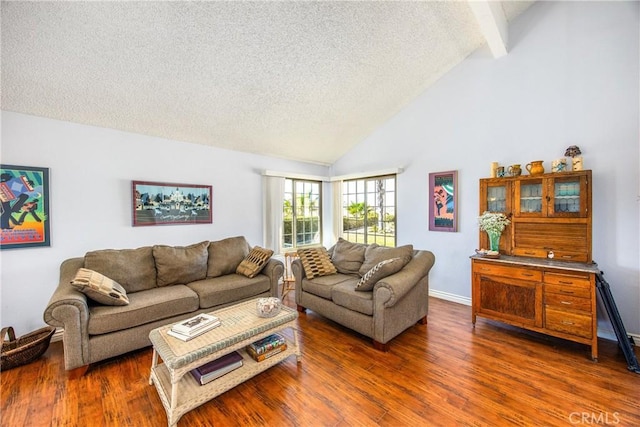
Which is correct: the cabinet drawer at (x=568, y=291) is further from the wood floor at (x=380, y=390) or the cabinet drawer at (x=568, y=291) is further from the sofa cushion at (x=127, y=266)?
the sofa cushion at (x=127, y=266)

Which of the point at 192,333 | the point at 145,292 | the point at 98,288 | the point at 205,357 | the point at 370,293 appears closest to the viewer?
the point at 205,357

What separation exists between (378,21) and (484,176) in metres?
2.24

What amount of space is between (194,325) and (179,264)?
135 centimetres

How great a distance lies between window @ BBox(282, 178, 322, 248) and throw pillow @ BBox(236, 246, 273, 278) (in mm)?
1310

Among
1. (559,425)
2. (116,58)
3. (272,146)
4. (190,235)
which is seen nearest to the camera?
(559,425)

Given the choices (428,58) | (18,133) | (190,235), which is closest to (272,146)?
(190,235)

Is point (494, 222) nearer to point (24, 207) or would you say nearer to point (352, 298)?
point (352, 298)

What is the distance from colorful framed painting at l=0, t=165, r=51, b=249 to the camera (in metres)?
2.47

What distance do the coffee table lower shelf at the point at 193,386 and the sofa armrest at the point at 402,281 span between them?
1.04m

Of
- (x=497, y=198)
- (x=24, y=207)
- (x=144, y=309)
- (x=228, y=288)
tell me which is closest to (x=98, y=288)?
(x=144, y=309)

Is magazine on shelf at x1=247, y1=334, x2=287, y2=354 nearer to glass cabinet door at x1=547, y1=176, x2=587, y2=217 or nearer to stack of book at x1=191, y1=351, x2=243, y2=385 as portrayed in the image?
stack of book at x1=191, y1=351, x2=243, y2=385

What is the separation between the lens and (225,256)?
3.46 metres

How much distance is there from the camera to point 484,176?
340 cm

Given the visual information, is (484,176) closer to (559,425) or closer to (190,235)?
(559,425)
